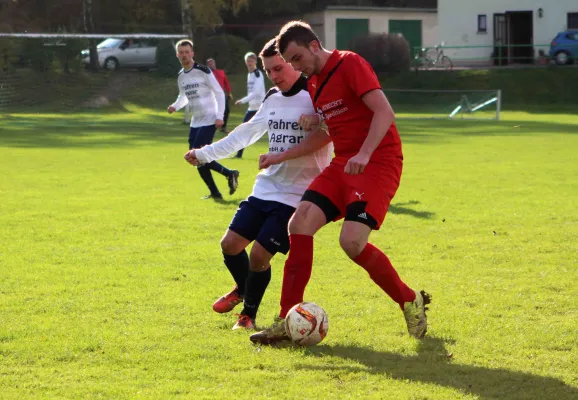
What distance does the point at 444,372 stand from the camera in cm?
503

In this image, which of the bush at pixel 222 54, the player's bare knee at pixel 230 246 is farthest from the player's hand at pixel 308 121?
the bush at pixel 222 54

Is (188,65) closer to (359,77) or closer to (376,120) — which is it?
(359,77)

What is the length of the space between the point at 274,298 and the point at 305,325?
1494 mm

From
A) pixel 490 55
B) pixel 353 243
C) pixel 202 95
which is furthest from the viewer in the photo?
pixel 490 55

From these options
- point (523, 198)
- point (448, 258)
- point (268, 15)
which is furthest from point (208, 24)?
point (448, 258)

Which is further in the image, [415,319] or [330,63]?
[415,319]

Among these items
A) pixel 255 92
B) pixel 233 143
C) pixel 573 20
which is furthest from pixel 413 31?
pixel 233 143

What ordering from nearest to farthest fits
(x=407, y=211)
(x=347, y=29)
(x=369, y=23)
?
(x=407, y=211) < (x=347, y=29) < (x=369, y=23)

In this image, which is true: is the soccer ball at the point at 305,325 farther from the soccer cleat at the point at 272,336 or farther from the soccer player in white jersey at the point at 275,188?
Result: the soccer player in white jersey at the point at 275,188

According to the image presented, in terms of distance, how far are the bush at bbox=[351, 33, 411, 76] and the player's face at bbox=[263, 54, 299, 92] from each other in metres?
39.1

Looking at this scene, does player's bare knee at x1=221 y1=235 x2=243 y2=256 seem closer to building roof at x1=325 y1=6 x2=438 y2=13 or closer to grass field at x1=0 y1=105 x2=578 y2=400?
grass field at x1=0 y1=105 x2=578 y2=400

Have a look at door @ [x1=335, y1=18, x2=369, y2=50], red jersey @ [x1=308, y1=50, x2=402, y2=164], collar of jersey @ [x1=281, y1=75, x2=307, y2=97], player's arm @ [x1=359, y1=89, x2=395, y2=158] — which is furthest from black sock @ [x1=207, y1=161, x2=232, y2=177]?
door @ [x1=335, y1=18, x2=369, y2=50]

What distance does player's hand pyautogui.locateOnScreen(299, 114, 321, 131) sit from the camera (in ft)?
18.8

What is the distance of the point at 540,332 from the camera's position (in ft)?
19.0
